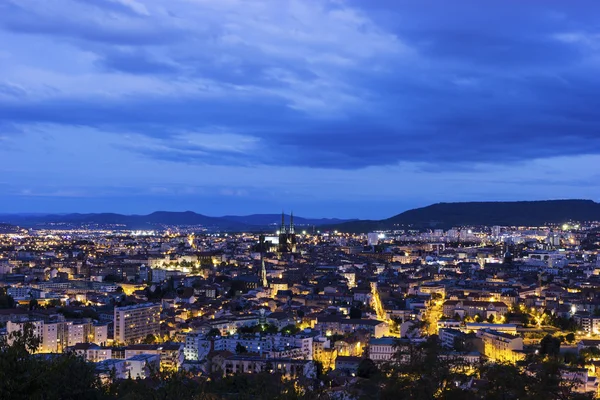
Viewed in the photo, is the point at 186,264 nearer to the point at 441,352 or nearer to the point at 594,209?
the point at 441,352

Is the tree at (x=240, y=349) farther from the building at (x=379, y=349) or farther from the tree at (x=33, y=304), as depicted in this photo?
the tree at (x=33, y=304)

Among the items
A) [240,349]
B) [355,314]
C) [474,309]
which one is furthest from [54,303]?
[474,309]

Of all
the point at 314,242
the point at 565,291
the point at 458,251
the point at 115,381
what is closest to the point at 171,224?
the point at 314,242

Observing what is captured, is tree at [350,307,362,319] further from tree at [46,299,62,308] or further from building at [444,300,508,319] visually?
tree at [46,299,62,308]

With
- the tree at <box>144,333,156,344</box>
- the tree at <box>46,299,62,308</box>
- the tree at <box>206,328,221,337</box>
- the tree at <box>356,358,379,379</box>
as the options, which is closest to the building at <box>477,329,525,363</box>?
the tree at <box>356,358,379,379</box>

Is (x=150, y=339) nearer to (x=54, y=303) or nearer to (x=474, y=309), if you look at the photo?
(x=54, y=303)

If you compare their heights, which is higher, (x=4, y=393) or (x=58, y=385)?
(x=4, y=393)

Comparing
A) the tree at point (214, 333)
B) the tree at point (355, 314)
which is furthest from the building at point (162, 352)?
the tree at point (355, 314)
